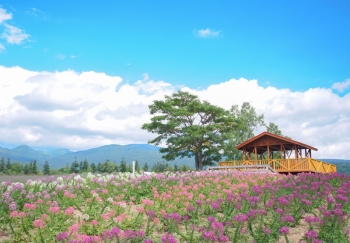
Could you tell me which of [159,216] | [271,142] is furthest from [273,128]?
[159,216]

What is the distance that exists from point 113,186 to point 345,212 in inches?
280

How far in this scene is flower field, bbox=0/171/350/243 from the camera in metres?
6.25

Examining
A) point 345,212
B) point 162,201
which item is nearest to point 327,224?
point 345,212

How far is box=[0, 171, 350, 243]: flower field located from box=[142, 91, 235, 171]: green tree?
2716 cm

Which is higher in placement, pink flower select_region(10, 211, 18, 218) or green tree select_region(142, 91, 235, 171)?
green tree select_region(142, 91, 235, 171)

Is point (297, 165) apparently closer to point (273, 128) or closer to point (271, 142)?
point (271, 142)

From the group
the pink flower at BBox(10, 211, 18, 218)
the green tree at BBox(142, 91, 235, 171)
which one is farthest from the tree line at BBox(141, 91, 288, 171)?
the pink flower at BBox(10, 211, 18, 218)

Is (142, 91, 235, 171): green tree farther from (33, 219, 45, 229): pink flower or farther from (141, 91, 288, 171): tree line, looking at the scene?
(33, 219, 45, 229): pink flower

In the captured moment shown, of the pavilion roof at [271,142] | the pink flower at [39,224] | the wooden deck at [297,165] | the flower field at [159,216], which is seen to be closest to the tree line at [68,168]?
the pavilion roof at [271,142]

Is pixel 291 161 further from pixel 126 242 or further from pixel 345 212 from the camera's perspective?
pixel 126 242

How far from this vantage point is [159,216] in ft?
25.5

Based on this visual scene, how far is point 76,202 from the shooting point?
876cm

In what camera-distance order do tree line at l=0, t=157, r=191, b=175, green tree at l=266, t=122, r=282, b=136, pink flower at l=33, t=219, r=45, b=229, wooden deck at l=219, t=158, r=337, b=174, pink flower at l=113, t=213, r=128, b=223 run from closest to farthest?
pink flower at l=33, t=219, r=45, b=229
pink flower at l=113, t=213, r=128, b=223
wooden deck at l=219, t=158, r=337, b=174
green tree at l=266, t=122, r=282, b=136
tree line at l=0, t=157, r=191, b=175

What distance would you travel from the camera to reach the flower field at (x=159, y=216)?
6.25m
